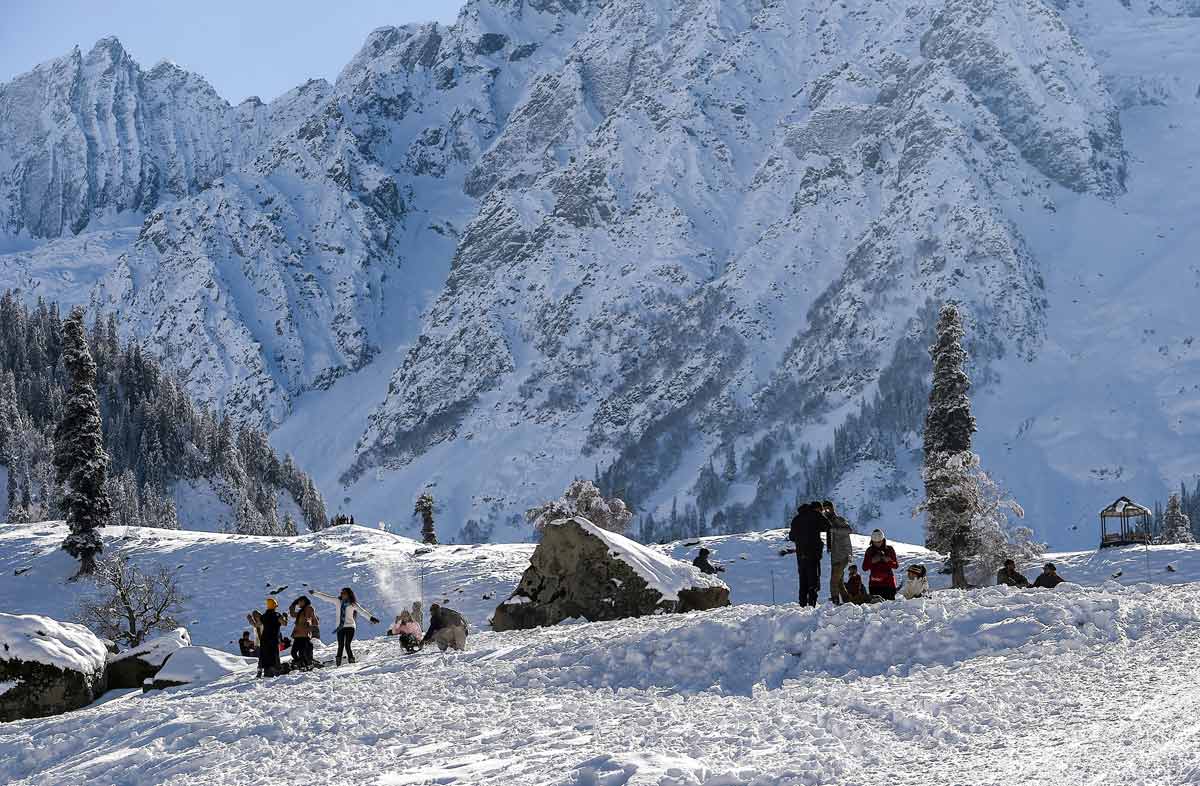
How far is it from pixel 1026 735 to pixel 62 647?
2116cm

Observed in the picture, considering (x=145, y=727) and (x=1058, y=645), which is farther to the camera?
(x=145, y=727)

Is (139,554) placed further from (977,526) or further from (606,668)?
(606,668)

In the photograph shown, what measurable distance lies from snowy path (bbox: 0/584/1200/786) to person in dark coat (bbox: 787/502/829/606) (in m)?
1.41

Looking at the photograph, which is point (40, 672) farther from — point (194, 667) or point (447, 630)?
point (447, 630)

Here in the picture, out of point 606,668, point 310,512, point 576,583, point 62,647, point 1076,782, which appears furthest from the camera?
point 310,512

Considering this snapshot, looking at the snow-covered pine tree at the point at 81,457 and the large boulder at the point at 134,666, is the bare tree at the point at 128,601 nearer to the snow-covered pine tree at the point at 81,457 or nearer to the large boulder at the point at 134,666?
the snow-covered pine tree at the point at 81,457

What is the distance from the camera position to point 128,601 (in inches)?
1804

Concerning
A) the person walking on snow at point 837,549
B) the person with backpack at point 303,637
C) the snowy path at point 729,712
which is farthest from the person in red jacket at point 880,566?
the person with backpack at point 303,637

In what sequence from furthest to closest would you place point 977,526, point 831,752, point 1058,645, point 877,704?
point 977,526 → point 1058,645 → point 877,704 → point 831,752

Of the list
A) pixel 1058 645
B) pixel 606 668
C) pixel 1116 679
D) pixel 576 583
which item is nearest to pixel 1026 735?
pixel 1116 679

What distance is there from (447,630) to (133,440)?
14207 cm

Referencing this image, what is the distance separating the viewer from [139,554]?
212 ft

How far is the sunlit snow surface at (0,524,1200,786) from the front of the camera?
13625 millimetres

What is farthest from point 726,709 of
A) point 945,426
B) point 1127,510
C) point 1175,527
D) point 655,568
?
point 1175,527
